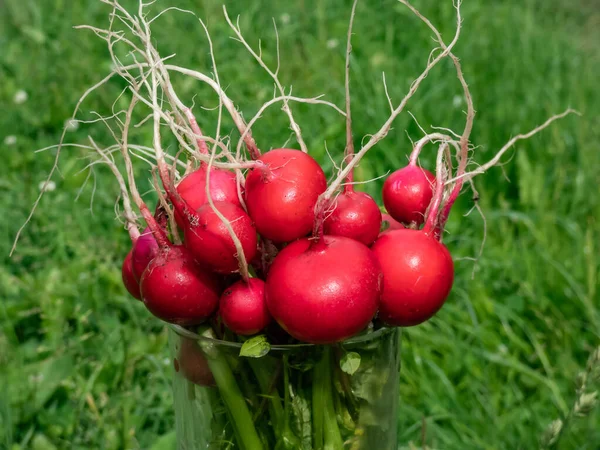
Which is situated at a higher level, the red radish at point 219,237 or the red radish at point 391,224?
the red radish at point 219,237

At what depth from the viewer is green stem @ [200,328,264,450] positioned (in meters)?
0.92

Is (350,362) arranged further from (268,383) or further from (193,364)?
(193,364)

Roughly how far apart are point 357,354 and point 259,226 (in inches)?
7.1

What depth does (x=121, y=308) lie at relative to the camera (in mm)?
2113

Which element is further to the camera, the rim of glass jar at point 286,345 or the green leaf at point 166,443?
the green leaf at point 166,443

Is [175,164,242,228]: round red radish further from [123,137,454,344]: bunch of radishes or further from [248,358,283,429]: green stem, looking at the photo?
[248,358,283,429]: green stem

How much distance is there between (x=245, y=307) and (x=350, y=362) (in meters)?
0.13

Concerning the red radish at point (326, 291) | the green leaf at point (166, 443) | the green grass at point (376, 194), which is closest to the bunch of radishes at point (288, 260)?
the red radish at point (326, 291)

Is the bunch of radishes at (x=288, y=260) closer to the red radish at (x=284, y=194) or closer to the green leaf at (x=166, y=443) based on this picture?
the red radish at (x=284, y=194)

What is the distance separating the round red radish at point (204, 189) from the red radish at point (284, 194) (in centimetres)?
3

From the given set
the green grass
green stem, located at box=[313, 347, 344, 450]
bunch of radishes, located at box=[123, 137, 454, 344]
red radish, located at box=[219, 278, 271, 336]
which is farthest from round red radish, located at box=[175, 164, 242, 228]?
the green grass

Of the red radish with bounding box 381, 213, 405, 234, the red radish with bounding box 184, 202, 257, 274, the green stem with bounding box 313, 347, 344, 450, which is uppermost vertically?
the red radish with bounding box 184, 202, 257, 274

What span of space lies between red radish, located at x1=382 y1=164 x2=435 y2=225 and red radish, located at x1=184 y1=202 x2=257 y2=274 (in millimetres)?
199

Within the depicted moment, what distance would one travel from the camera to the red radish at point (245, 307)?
87cm
